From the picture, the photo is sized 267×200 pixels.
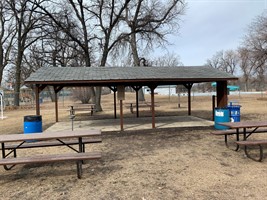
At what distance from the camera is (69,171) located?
4.64 metres

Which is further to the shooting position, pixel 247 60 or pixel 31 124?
pixel 247 60

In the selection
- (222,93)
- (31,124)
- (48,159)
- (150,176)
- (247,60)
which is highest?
(247,60)

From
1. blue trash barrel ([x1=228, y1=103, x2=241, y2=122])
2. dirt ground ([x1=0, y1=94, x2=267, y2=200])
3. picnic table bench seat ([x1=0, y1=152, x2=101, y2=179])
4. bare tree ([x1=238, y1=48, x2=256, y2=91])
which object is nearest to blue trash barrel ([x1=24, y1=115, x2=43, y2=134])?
dirt ground ([x1=0, y1=94, x2=267, y2=200])

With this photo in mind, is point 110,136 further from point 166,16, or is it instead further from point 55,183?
point 166,16

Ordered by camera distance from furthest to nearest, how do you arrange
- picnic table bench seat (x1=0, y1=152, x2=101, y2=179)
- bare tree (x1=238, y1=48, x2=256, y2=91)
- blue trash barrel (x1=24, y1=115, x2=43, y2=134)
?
1. bare tree (x1=238, y1=48, x2=256, y2=91)
2. blue trash barrel (x1=24, y1=115, x2=43, y2=134)
3. picnic table bench seat (x1=0, y1=152, x2=101, y2=179)

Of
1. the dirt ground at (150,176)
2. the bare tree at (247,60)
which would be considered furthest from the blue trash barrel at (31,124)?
the bare tree at (247,60)

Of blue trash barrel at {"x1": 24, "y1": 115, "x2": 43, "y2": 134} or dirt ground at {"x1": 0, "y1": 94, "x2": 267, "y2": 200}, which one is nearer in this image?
dirt ground at {"x1": 0, "y1": 94, "x2": 267, "y2": 200}

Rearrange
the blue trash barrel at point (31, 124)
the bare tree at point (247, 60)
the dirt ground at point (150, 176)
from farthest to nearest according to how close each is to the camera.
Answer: the bare tree at point (247, 60) < the blue trash barrel at point (31, 124) < the dirt ground at point (150, 176)

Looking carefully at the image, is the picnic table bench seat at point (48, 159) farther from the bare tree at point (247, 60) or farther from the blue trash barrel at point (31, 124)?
the bare tree at point (247, 60)

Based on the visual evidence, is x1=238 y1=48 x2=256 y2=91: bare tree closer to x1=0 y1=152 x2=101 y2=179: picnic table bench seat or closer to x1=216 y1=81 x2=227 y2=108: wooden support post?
x1=216 y1=81 x2=227 y2=108: wooden support post

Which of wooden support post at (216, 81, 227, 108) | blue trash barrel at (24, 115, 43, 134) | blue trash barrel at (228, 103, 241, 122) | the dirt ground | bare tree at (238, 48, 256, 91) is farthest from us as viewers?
bare tree at (238, 48, 256, 91)

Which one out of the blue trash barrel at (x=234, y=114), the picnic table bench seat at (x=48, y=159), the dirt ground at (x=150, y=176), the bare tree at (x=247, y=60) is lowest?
the dirt ground at (x=150, y=176)

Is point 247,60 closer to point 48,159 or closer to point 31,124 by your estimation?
point 31,124

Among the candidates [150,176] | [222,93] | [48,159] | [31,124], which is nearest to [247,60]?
[222,93]
